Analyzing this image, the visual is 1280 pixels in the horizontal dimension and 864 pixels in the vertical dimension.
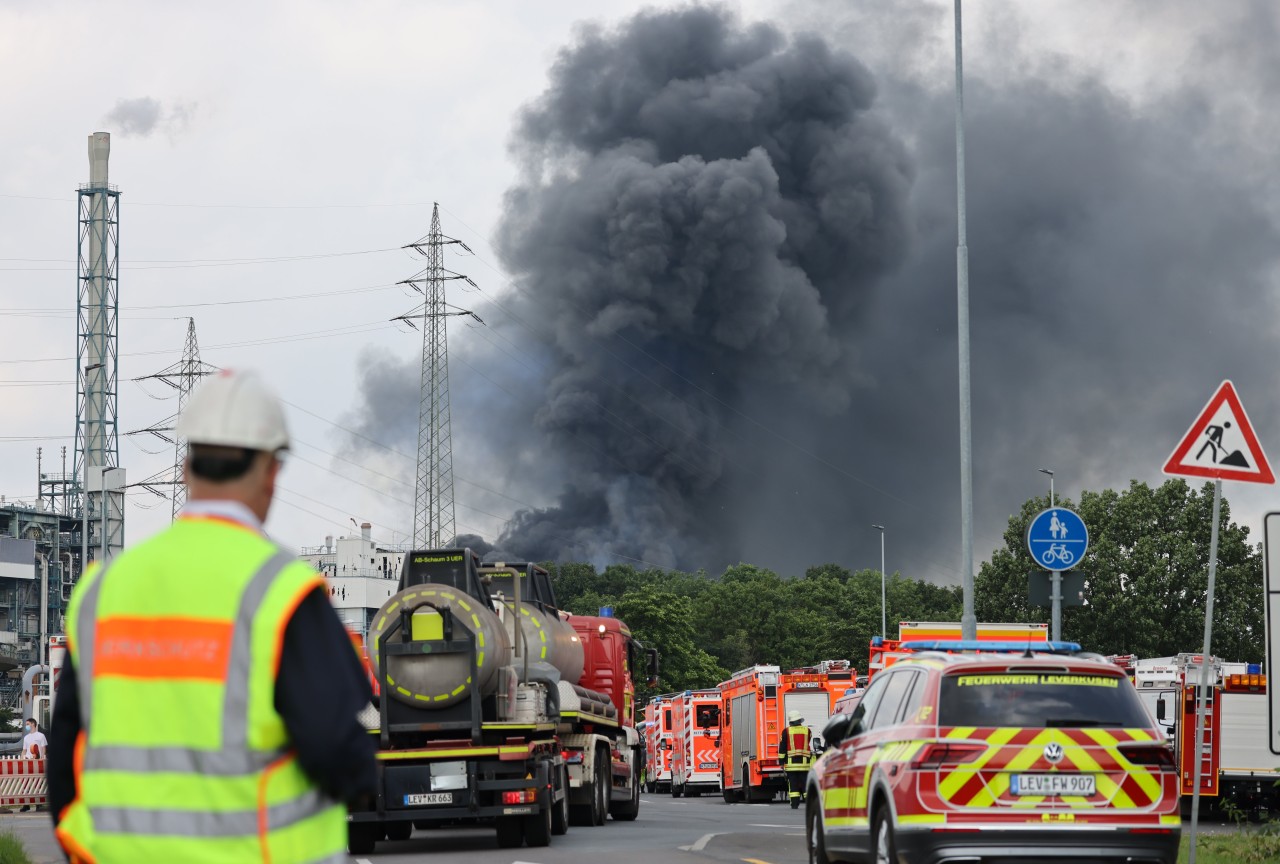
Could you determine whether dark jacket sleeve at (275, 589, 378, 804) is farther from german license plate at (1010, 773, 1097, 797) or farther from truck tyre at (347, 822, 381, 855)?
truck tyre at (347, 822, 381, 855)

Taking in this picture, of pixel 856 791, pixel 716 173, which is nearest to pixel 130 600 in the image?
pixel 856 791

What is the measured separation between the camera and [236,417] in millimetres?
3785

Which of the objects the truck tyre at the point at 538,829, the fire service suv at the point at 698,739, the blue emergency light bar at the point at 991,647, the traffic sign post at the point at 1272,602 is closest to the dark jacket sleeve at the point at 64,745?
the blue emergency light bar at the point at 991,647

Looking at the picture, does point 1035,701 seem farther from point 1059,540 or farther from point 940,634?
point 940,634

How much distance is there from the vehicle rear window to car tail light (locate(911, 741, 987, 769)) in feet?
0.47

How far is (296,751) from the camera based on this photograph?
11.8 feet

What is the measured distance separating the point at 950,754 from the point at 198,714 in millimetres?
8117

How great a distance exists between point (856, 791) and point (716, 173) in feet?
384

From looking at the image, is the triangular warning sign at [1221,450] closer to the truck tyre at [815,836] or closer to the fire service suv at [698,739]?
the truck tyre at [815,836]

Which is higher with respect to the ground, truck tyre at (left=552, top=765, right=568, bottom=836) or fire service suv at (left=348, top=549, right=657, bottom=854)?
fire service suv at (left=348, top=549, right=657, bottom=854)

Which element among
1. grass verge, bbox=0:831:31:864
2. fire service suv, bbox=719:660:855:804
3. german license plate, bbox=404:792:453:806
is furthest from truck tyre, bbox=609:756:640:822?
grass verge, bbox=0:831:31:864

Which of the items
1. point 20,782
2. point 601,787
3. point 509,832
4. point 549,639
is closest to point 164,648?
point 509,832

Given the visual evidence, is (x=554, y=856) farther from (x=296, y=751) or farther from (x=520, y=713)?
(x=296, y=751)

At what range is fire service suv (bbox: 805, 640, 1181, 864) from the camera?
11078 millimetres
